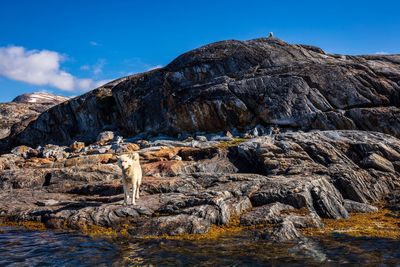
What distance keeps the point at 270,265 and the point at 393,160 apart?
20.7 m

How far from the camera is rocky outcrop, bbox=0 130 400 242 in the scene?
66.0 ft

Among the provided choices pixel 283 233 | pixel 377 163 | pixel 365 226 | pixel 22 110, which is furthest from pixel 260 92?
pixel 22 110

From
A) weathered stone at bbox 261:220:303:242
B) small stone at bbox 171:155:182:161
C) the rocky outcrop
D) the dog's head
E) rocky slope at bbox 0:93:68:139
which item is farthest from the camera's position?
rocky slope at bbox 0:93:68:139

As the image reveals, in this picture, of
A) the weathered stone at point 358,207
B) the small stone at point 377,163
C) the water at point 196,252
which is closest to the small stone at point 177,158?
the weathered stone at point 358,207

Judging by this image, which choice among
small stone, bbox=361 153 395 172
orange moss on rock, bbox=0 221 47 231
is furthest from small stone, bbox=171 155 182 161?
small stone, bbox=361 153 395 172

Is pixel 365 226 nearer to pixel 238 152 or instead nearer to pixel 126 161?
pixel 126 161

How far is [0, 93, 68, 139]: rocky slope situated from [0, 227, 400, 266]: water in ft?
226

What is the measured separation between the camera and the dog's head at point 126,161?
21.1 meters

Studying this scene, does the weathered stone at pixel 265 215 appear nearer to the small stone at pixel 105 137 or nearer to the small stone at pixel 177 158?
the small stone at pixel 177 158

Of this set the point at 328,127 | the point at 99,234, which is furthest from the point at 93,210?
the point at 328,127

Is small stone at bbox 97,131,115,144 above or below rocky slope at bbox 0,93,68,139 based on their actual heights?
below

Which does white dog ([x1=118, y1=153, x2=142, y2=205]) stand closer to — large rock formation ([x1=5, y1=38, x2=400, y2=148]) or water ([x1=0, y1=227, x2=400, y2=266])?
water ([x1=0, y1=227, x2=400, y2=266])

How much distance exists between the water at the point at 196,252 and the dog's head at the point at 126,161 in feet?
14.5

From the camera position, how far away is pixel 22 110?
112688 mm
